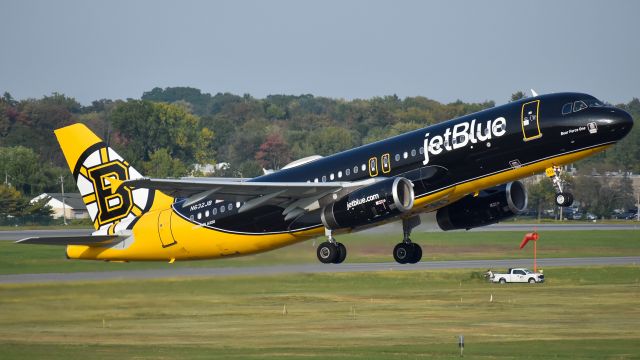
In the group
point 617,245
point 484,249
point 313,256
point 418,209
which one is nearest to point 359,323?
point 313,256

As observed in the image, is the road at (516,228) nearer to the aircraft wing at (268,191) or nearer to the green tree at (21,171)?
the green tree at (21,171)

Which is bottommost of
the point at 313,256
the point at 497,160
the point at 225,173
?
the point at 313,256

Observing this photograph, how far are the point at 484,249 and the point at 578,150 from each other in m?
79.3

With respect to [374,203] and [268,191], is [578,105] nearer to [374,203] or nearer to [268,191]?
[374,203]

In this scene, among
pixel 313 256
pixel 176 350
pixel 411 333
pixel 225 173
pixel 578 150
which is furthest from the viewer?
pixel 225 173

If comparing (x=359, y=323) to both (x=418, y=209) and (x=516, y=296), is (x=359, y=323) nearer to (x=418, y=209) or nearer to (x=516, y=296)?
(x=516, y=296)

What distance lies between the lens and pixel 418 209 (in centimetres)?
5234

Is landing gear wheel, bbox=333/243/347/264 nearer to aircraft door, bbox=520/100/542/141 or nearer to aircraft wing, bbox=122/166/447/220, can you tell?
aircraft wing, bbox=122/166/447/220

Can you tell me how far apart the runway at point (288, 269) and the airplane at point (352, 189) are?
180 inches

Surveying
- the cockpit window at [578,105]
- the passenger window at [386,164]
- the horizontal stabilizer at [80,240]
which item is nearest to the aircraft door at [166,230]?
the horizontal stabilizer at [80,240]

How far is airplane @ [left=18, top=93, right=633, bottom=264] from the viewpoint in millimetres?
49688

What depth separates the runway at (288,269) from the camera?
204 ft

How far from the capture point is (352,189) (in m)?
52.1

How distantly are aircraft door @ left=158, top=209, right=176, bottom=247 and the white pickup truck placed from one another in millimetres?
52771
